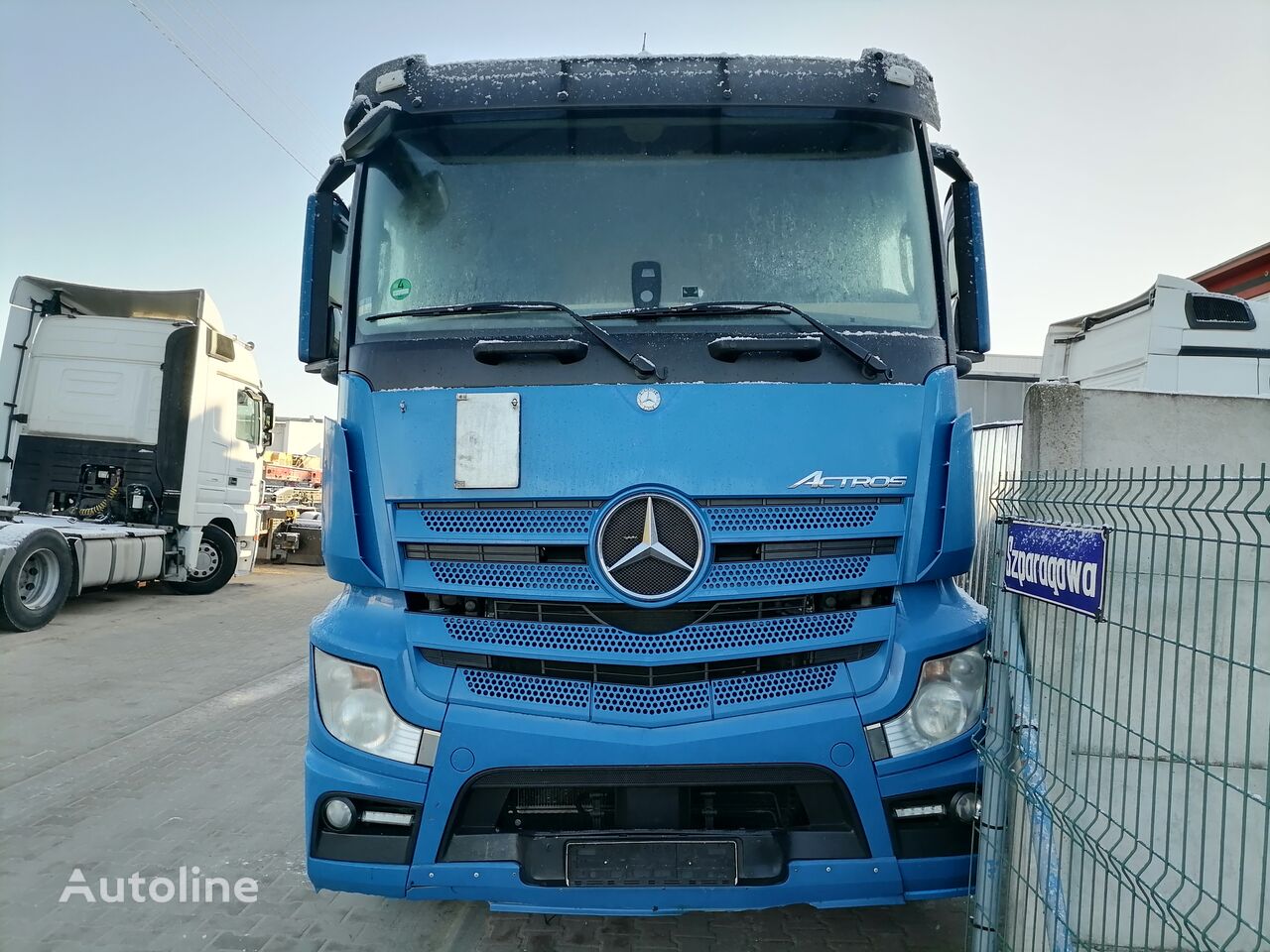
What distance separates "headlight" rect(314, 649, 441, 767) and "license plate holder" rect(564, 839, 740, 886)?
52 cm

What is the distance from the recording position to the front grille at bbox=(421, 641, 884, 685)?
8.71 ft

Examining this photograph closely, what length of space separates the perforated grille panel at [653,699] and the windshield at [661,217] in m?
1.23

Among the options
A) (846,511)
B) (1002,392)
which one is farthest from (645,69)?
(1002,392)

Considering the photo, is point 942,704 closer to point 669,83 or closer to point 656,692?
point 656,692

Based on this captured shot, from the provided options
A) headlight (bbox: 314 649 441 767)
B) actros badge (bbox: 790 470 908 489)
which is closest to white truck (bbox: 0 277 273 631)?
headlight (bbox: 314 649 441 767)

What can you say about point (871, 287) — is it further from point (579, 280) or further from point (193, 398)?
point (193, 398)

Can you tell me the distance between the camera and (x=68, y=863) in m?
3.83

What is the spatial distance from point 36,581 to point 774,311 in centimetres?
994

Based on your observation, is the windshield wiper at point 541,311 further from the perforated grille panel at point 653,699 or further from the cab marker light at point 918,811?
the cab marker light at point 918,811

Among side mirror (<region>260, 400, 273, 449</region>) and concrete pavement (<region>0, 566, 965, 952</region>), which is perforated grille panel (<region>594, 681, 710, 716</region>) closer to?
concrete pavement (<region>0, 566, 965, 952</region>)

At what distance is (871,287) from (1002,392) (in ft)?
34.9

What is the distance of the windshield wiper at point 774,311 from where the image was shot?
9.08 feet

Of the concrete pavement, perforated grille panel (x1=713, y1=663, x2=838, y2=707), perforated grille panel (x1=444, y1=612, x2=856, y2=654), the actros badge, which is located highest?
the actros badge

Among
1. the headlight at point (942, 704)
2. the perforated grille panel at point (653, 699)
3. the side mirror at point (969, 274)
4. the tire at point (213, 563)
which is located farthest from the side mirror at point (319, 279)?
the tire at point (213, 563)
